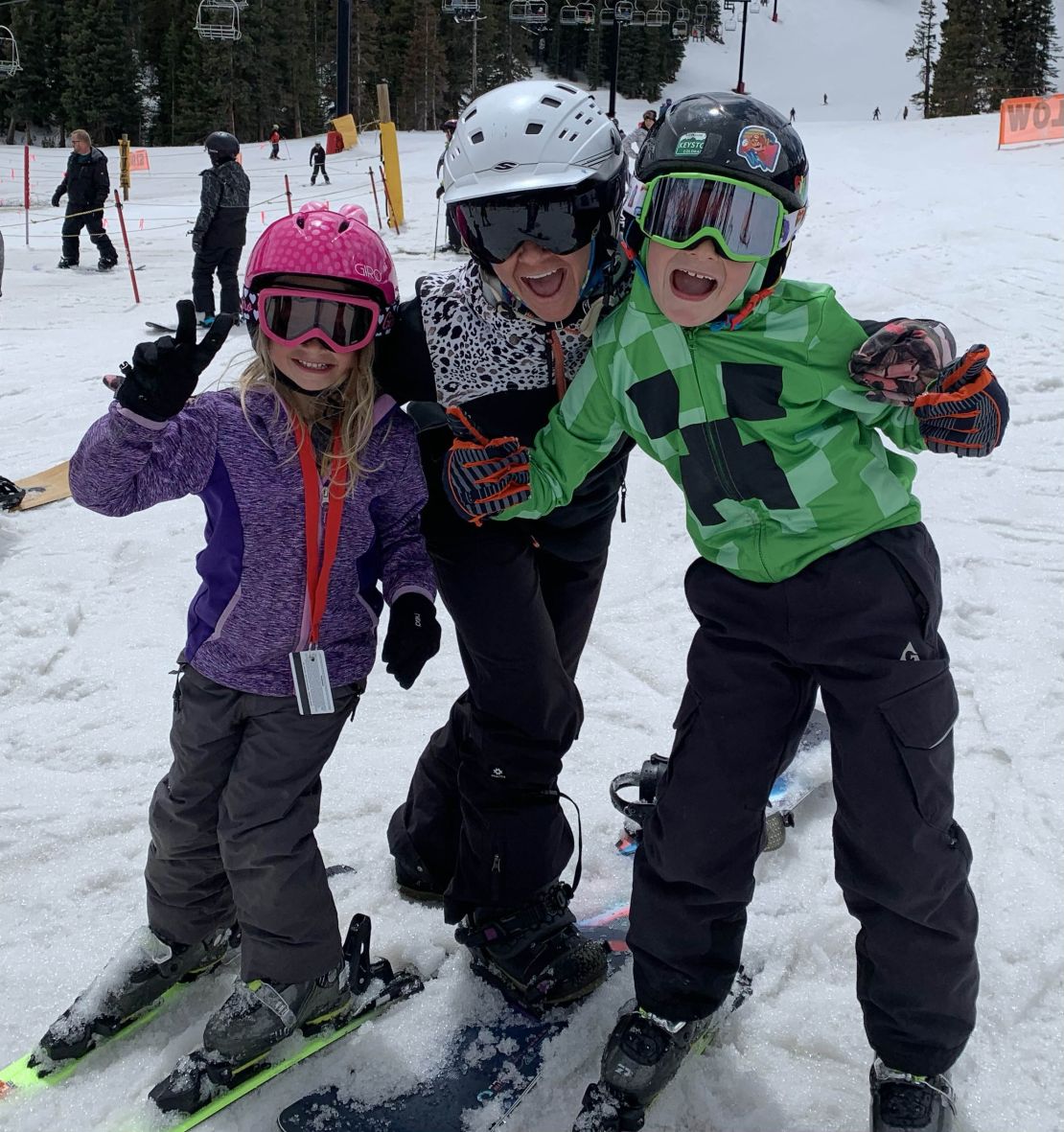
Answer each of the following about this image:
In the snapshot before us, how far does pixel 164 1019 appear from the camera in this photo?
2.24 meters

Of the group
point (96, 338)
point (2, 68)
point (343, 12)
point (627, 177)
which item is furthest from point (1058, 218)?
point (2, 68)

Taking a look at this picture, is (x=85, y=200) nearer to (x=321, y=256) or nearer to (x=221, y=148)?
(x=221, y=148)

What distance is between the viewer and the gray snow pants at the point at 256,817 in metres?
2.02

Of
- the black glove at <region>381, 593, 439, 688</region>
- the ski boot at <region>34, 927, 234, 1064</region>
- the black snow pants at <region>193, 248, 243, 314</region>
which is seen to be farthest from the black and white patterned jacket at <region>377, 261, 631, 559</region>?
the black snow pants at <region>193, 248, 243, 314</region>

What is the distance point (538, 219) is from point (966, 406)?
0.90 metres

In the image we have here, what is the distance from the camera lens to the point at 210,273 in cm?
976

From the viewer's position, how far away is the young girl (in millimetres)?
1968

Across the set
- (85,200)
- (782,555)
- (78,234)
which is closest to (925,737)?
(782,555)

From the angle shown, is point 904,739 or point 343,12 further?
point 343,12

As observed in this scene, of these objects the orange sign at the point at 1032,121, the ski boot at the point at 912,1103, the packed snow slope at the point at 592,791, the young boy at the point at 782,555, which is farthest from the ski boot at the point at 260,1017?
the orange sign at the point at 1032,121

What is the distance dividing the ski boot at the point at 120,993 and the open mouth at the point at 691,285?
5.99ft

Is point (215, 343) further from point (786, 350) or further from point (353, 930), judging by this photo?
point (353, 930)

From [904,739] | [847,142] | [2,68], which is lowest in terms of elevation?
[904,739]

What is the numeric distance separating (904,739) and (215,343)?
1472 mm
